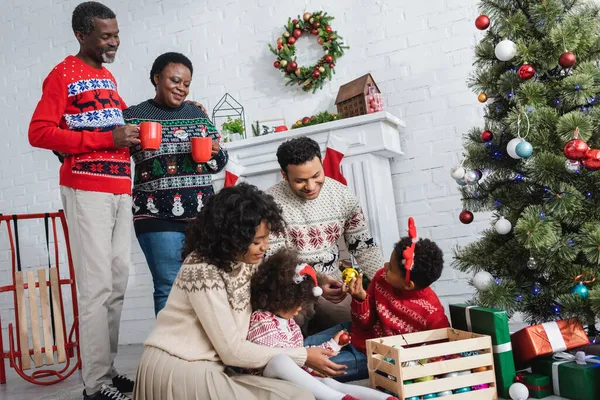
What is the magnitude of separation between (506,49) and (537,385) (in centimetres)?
109

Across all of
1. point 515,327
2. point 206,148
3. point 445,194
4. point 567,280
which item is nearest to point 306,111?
point 445,194

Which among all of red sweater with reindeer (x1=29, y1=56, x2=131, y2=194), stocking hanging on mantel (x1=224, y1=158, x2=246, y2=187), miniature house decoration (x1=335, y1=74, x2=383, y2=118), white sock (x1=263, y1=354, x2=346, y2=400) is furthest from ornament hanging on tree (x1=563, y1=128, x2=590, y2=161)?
stocking hanging on mantel (x1=224, y1=158, x2=246, y2=187)

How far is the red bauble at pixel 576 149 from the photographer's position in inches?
66.8

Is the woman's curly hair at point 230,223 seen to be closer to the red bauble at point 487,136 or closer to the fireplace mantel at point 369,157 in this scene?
the red bauble at point 487,136

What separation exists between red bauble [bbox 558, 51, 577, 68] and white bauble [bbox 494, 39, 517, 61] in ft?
0.52

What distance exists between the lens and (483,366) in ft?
5.39

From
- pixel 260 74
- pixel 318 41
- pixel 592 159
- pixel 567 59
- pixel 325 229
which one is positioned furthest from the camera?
pixel 260 74

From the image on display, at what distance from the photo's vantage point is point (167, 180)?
2066 mm

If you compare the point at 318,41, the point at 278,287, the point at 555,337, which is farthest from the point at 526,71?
the point at 318,41

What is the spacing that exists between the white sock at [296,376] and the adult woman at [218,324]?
0.09ft

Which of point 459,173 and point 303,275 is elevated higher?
point 459,173

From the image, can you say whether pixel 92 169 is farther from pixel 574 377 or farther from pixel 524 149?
pixel 574 377

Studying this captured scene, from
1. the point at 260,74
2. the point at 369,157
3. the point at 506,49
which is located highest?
the point at 260,74

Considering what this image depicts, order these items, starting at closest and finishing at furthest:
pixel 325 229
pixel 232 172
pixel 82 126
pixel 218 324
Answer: pixel 218 324 < pixel 82 126 < pixel 325 229 < pixel 232 172
